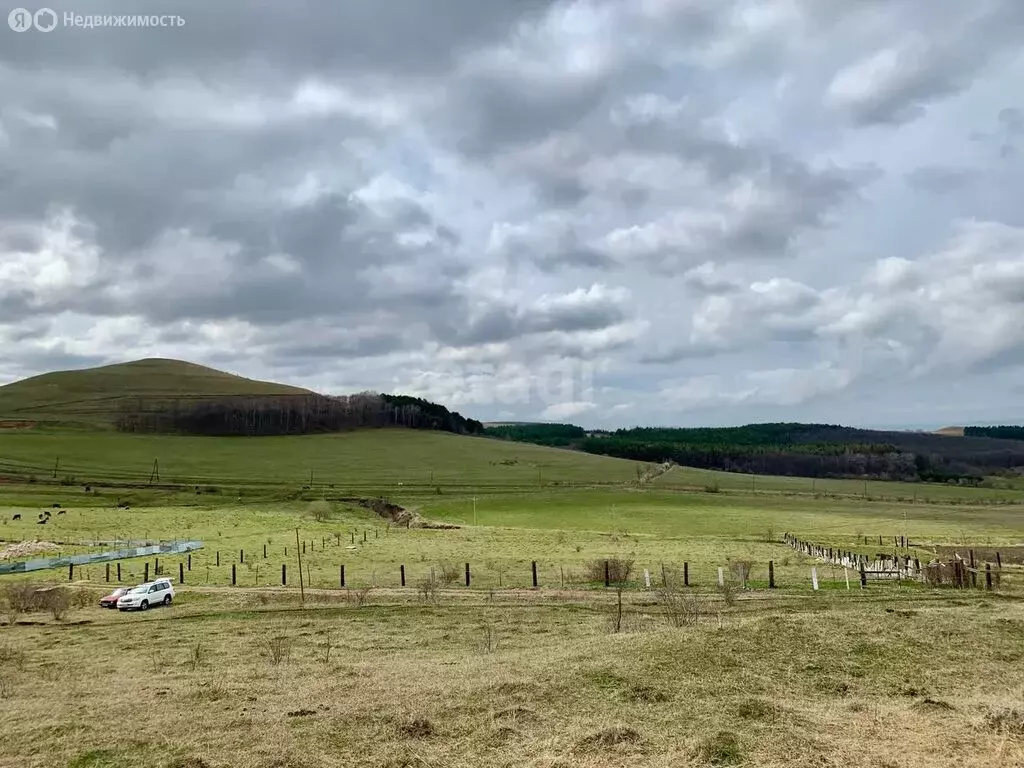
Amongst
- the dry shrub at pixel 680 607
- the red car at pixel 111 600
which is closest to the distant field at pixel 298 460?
the red car at pixel 111 600

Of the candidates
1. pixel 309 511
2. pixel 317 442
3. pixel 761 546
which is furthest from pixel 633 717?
pixel 317 442

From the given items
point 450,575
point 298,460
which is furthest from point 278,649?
point 298,460

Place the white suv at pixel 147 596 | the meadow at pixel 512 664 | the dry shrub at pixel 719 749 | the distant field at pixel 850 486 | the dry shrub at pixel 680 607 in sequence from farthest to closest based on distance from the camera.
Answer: the distant field at pixel 850 486 < the white suv at pixel 147 596 < the dry shrub at pixel 680 607 < the meadow at pixel 512 664 < the dry shrub at pixel 719 749

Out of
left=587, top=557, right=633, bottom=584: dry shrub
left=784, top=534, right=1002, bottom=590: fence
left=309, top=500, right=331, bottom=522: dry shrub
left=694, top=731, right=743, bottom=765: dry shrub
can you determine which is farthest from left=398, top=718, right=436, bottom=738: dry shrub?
left=309, top=500, right=331, bottom=522: dry shrub

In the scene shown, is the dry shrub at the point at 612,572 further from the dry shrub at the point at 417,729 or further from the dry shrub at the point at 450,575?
the dry shrub at the point at 417,729

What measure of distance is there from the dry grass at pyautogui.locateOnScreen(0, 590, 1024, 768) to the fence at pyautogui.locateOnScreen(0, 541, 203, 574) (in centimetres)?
2498

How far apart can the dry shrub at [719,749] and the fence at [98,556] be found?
42995mm

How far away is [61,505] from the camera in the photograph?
95188mm

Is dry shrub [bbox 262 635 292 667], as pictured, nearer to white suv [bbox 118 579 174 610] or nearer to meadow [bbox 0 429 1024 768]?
meadow [bbox 0 429 1024 768]

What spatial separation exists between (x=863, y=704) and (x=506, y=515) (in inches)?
3069

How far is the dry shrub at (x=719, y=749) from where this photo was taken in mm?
10953

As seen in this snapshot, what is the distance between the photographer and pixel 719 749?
11289 millimetres

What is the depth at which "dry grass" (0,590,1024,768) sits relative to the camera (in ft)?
37.4

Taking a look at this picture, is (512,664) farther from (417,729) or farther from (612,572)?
(612,572)
